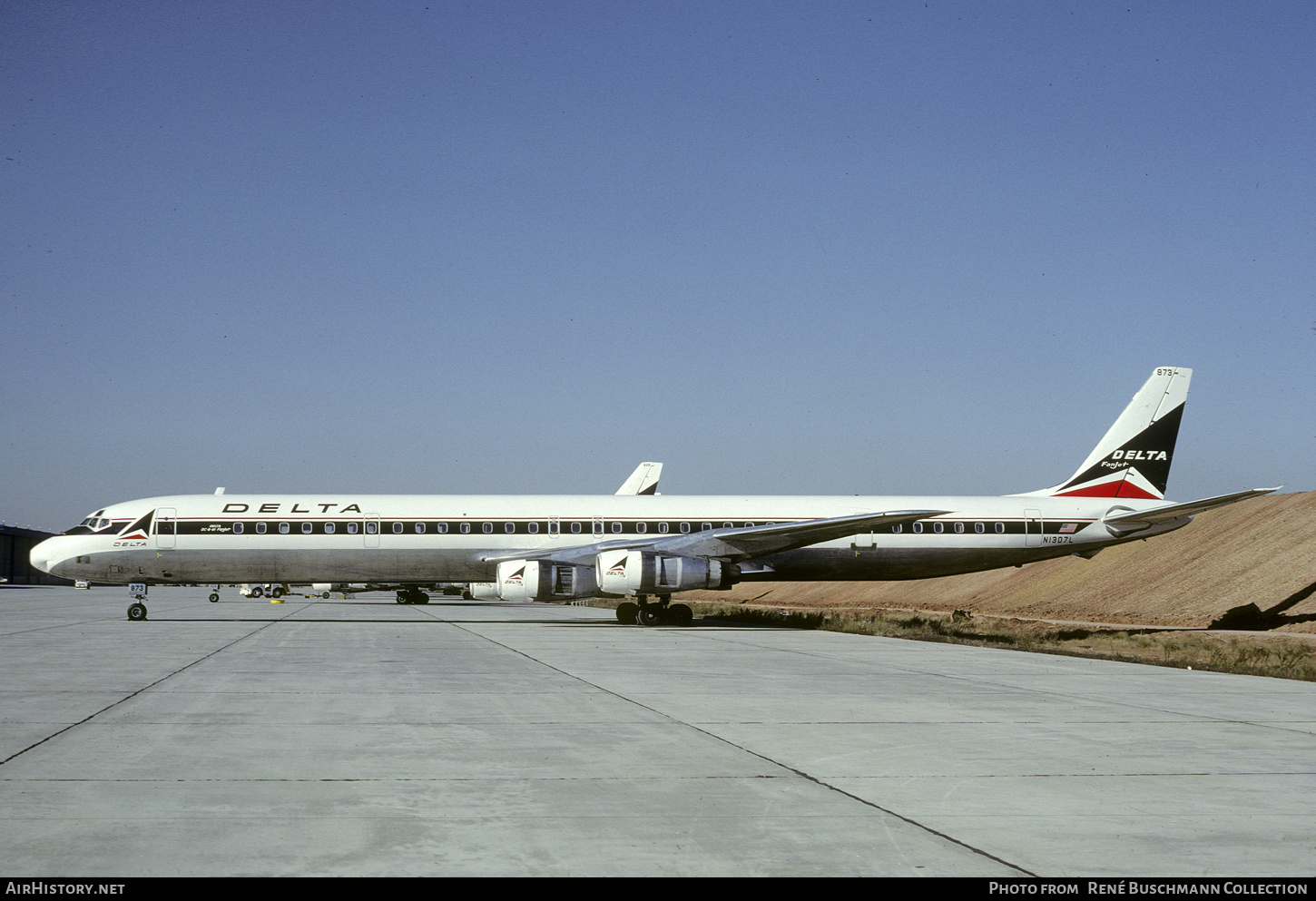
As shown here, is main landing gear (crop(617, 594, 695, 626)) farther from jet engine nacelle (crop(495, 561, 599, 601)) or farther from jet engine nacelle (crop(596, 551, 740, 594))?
jet engine nacelle (crop(495, 561, 599, 601))

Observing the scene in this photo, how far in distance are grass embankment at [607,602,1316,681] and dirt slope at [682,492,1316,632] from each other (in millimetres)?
7966

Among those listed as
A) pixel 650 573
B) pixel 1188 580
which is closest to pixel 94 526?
pixel 650 573

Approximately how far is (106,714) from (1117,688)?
1084cm

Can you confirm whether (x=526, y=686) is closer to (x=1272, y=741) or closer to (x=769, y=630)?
(x=1272, y=741)

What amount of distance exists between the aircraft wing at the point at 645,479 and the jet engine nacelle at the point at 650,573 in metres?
22.2

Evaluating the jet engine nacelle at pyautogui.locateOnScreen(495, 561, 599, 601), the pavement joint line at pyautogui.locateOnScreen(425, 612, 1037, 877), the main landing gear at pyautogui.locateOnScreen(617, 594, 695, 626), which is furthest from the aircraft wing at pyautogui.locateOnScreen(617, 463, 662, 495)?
the pavement joint line at pyautogui.locateOnScreen(425, 612, 1037, 877)

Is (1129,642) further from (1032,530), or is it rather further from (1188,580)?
(1188,580)

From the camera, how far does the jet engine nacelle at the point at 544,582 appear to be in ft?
90.2

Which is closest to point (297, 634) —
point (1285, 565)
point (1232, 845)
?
point (1232, 845)

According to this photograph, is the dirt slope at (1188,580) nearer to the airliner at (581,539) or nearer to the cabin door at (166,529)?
the airliner at (581,539)

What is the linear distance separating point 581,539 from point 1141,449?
1631 centimetres

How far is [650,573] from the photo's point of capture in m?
27.9

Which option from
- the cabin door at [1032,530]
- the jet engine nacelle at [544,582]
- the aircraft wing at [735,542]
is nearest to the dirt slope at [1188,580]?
the cabin door at [1032,530]

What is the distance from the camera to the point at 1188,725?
32.8 feet
